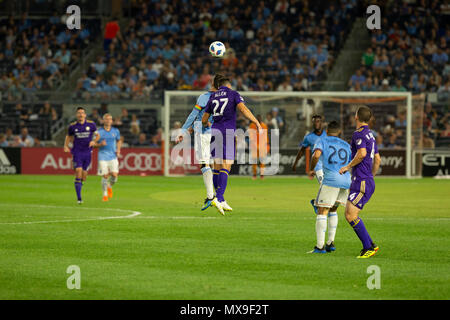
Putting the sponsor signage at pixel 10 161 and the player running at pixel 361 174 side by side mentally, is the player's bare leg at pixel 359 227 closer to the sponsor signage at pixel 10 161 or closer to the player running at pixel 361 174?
the player running at pixel 361 174

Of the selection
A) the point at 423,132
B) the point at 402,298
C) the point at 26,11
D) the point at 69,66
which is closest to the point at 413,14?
the point at 423,132

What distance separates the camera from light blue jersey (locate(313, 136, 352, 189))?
12.0 metres

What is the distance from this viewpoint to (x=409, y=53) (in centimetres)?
3950

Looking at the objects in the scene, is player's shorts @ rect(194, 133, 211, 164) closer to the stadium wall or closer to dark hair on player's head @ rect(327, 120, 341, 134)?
dark hair on player's head @ rect(327, 120, 341, 134)

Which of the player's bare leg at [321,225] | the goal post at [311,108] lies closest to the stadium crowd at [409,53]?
the goal post at [311,108]

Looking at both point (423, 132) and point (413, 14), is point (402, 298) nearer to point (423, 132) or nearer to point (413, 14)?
point (423, 132)

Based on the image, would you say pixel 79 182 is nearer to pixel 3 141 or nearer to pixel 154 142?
pixel 154 142

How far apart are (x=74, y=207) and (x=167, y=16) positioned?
24.9 meters

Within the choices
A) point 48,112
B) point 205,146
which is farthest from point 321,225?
point 48,112

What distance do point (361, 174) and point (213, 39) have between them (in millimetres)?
30878

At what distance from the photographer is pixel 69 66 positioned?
1645 inches

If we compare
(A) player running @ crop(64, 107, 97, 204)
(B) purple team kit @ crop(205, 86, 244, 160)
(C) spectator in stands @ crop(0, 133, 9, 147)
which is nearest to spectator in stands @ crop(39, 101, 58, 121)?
(C) spectator in stands @ crop(0, 133, 9, 147)

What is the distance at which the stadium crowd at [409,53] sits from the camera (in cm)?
3791

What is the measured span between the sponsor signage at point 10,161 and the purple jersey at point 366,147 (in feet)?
86.5
